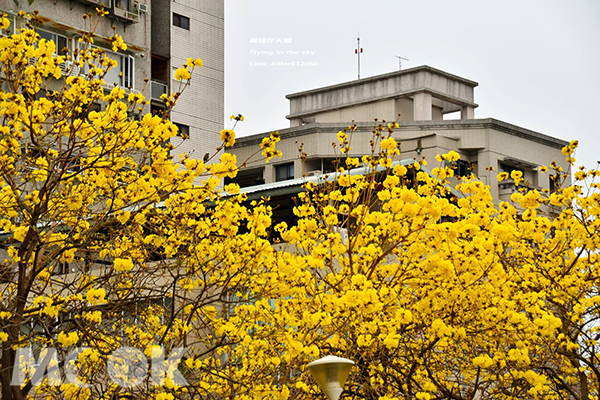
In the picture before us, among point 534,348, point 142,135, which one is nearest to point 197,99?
point 534,348

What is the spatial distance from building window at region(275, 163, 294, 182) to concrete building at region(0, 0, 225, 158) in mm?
3778

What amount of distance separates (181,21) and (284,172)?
22.4 ft

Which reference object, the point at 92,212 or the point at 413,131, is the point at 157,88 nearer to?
the point at 413,131

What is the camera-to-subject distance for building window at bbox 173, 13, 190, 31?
2700 centimetres

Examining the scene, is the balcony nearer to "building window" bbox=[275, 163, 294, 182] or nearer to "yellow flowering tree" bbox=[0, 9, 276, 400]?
"building window" bbox=[275, 163, 294, 182]

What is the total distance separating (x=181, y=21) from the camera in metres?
27.1

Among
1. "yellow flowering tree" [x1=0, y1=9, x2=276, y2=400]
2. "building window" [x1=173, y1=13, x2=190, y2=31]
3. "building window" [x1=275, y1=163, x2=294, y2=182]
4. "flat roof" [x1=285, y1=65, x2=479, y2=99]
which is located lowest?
"yellow flowering tree" [x1=0, y1=9, x2=276, y2=400]

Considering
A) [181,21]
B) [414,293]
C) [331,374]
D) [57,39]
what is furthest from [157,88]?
[331,374]

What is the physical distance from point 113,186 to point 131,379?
1.95 metres

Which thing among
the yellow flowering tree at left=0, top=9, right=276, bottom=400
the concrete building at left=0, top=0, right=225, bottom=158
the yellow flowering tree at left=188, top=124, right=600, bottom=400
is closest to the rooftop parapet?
the concrete building at left=0, top=0, right=225, bottom=158

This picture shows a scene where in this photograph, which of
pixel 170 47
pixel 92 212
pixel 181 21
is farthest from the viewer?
pixel 181 21

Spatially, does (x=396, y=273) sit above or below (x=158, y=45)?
below

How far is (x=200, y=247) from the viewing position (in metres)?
7.98

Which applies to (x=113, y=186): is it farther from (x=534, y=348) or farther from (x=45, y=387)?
(x=534, y=348)
